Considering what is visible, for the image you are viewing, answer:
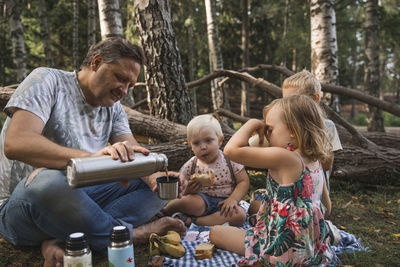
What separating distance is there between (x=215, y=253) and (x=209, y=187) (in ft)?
2.84

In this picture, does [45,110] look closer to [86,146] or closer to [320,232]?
[86,146]

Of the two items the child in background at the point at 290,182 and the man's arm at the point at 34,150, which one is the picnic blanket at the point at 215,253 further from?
the man's arm at the point at 34,150

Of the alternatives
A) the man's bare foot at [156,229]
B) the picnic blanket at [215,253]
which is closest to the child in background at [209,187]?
the picnic blanket at [215,253]

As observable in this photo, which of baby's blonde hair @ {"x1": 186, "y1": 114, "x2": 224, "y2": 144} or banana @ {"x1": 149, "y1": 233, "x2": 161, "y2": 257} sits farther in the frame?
baby's blonde hair @ {"x1": 186, "y1": 114, "x2": 224, "y2": 144}

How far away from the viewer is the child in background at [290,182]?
2.06 m

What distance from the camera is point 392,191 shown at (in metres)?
4.59

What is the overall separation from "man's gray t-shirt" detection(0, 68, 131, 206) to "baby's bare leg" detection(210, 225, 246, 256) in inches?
47.3

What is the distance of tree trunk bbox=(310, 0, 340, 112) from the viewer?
5.95 metres

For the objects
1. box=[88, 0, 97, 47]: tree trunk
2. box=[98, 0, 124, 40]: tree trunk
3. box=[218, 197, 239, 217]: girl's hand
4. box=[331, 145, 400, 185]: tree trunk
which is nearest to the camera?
box=[218, 197, 239, 217]: girl's hand

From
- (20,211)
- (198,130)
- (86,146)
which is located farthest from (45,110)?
(198,130)

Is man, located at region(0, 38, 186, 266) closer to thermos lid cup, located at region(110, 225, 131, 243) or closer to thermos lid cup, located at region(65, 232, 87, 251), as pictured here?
thermos lid cup, located at region(110, 225, 131, 243)

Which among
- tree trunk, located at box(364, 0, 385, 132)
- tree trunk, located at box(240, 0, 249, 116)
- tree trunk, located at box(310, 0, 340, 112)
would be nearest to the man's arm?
tree trunk, located at box(310, 0, 340, 112)

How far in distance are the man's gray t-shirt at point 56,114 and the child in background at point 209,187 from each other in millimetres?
912

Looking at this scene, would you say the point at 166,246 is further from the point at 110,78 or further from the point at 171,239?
the point at 110,78
